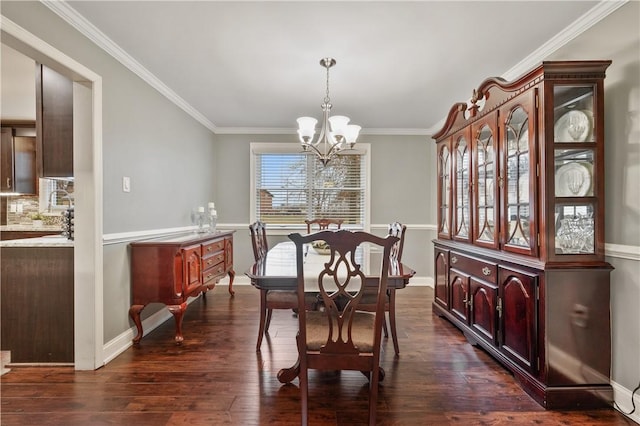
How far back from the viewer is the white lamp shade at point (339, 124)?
2.66m

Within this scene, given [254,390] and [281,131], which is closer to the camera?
[254,390]

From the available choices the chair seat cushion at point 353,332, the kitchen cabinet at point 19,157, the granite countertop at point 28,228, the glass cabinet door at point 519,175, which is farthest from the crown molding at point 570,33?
the kitchen cabinet at point 19,157

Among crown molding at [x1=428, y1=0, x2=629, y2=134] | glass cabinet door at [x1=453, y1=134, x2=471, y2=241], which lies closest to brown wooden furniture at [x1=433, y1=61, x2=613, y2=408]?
crown molding at [x1=428, y1=0, x2=629, y2=134]

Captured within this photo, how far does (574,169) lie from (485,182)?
2.10 ft

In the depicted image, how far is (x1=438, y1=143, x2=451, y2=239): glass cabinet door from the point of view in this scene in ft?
10.7

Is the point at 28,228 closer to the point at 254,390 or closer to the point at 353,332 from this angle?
the point at 254,390

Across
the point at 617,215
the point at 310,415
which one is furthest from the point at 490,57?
the point at 310,415

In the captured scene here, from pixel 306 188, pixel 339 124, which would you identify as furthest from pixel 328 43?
pixel 306 188

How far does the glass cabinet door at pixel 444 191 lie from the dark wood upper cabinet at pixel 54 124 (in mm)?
3345

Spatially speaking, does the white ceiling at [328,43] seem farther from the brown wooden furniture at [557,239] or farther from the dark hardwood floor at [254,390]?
the dark hardwood floor at [254,390]

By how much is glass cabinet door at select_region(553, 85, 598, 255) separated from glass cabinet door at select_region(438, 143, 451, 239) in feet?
4.25

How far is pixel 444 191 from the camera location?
3.40m

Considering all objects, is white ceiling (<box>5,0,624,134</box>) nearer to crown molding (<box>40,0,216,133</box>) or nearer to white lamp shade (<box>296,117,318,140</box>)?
crown molding (<box>40,0,216,133</box>)

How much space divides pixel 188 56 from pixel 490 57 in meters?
2.50
